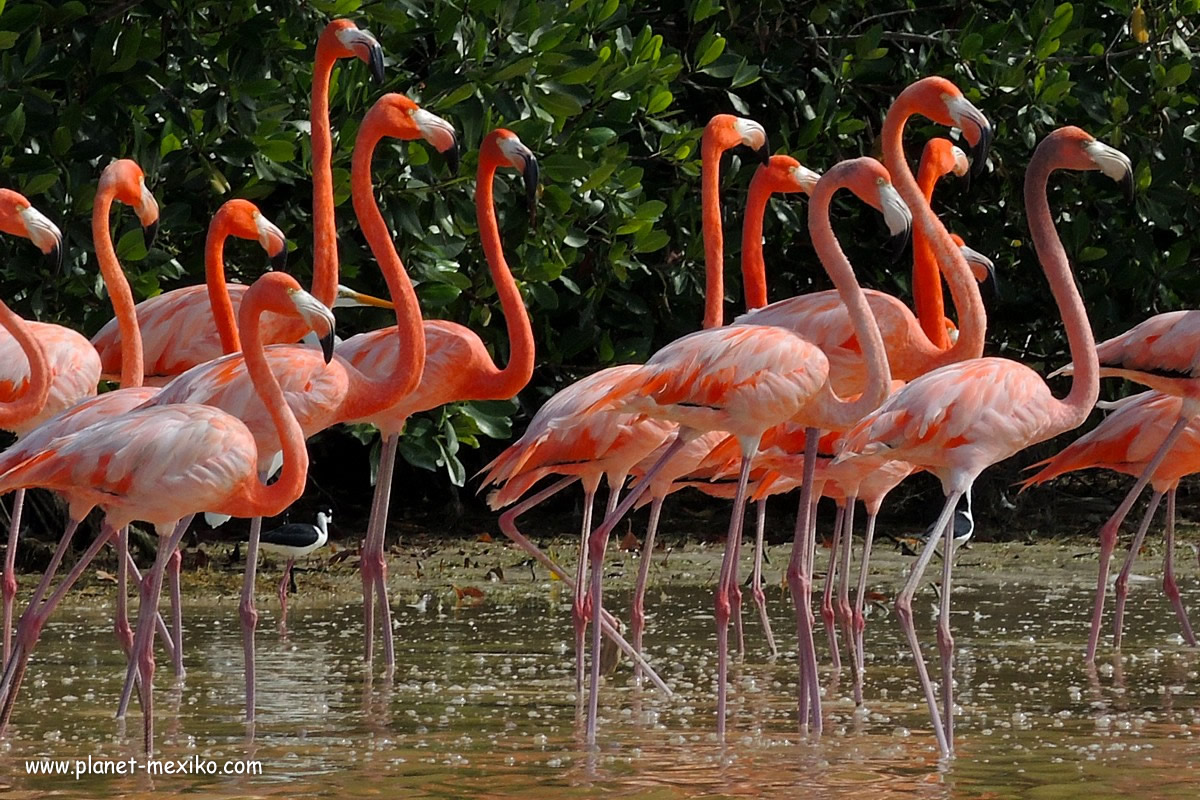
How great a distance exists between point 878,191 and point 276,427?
191cm

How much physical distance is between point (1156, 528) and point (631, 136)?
3593mm

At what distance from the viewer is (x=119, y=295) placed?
6.26 m

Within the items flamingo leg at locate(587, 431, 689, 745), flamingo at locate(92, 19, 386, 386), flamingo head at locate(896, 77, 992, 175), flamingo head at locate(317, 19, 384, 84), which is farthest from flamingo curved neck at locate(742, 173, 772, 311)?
flamingo head at locate(317, 19, 384, 84)

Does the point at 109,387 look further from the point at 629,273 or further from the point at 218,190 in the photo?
the point at 629,273

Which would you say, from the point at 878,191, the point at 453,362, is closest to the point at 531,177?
the point at 453,362

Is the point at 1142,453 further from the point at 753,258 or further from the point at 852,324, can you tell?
the point at 852,324

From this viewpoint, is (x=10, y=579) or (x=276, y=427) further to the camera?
(x=10, y=579)

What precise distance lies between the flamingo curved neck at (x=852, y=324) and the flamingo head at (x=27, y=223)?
2.44m

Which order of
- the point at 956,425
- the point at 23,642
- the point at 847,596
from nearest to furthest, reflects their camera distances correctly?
the point at 23,642 → the point at 956,425 → the point at 847,596

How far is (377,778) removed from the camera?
15.1ft

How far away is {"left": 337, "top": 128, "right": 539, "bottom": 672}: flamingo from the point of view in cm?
655

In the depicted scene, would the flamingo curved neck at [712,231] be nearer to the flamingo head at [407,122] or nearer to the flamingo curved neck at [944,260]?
the flamingo curved neck at [944,260]

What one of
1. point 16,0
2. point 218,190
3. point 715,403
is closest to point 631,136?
point 218,190

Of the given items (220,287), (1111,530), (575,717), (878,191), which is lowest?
(575,717)
